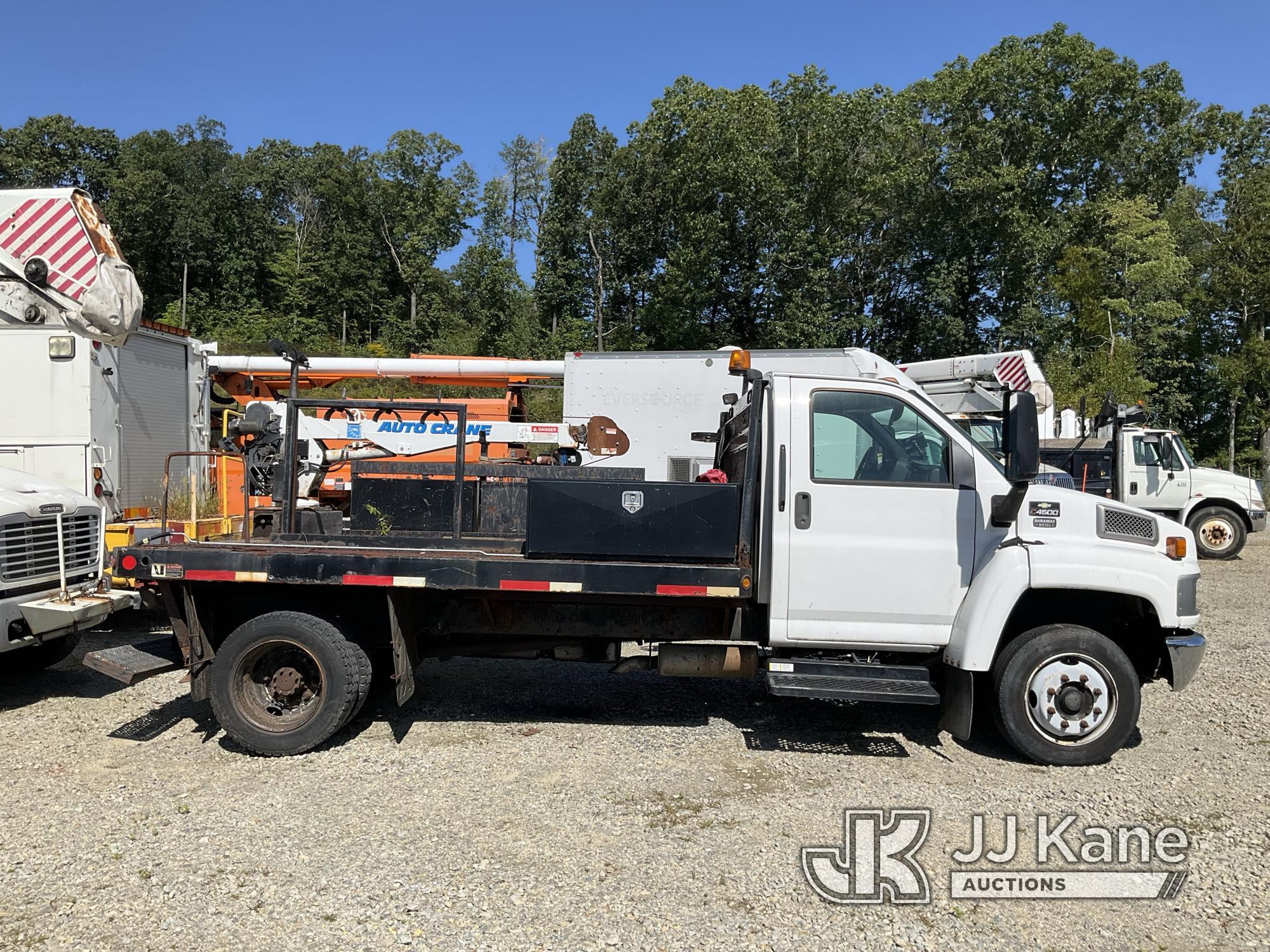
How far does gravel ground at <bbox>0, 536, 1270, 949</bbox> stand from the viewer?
3312 millimetres

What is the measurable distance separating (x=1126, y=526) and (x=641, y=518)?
110 inches

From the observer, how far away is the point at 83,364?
24.2 ft

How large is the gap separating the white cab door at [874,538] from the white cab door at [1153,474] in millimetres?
11539

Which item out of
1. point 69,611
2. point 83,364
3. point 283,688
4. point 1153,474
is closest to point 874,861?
point 283,688

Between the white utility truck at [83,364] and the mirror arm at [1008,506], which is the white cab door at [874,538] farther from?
the white utility truck at [83,364]

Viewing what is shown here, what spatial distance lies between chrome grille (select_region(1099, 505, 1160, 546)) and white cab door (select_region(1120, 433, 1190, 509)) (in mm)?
10884

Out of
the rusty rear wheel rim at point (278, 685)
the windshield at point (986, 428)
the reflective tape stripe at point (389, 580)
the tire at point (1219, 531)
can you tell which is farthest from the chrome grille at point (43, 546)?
the tire at point (1219, 531)

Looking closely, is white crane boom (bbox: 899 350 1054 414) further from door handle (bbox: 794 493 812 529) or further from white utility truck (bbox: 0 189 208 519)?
white utility truck (bbox: 0 189 208 519)

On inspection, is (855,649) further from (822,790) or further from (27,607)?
(27,607)

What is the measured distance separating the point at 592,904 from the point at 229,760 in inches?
105

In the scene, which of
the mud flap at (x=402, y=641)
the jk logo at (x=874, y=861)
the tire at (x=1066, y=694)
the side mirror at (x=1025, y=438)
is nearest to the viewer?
the jk logo at (x=874, y=861)

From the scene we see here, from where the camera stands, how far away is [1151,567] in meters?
4.78

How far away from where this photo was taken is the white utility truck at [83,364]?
21.6 ft

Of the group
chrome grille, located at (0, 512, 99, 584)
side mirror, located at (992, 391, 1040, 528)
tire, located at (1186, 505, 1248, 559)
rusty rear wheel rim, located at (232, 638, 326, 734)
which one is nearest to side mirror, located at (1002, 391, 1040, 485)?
side mirror, located at (992, 391, 1040, 528)
